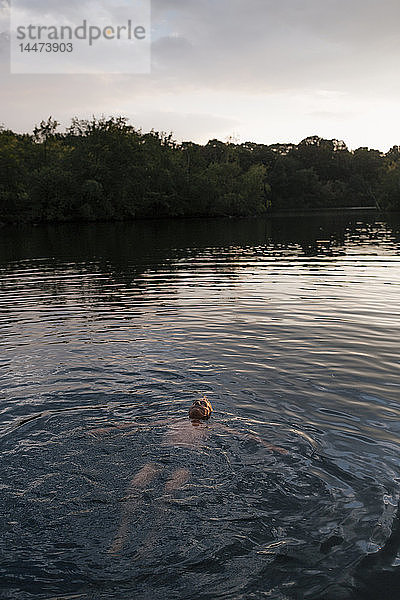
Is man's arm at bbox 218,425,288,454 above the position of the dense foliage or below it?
below

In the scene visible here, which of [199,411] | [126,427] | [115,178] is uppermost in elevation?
[115,178]

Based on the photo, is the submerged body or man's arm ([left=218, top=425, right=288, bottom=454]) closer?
the submerged body

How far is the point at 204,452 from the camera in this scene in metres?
7.24

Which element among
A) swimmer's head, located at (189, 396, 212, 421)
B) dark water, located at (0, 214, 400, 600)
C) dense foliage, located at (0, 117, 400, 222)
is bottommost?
dark water, located at (0, 214, 400, 600)

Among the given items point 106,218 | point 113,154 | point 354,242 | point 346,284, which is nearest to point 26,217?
point 106,218

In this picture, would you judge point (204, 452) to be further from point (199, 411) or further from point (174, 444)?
point (199, 411)

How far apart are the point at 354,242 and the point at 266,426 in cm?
3697

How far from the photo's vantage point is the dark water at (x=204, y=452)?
16.4 ft

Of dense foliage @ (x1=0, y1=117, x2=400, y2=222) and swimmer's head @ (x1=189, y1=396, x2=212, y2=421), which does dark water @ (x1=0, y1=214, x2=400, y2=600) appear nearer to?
swimmer's head @ (x1=189, y1=396, x2=212, y2=421)

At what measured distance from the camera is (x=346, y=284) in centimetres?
2189

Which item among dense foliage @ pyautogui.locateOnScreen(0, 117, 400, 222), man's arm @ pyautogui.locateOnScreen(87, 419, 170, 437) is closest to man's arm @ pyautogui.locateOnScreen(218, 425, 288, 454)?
man's arm @ pyautogui.locateOnScreen(87, 419, 170, 437)

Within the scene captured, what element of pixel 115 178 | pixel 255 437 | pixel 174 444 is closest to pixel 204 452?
pixel 174 444

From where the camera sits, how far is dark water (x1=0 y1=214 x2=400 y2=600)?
5.00 m

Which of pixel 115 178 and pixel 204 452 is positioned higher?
pixel 115 178
